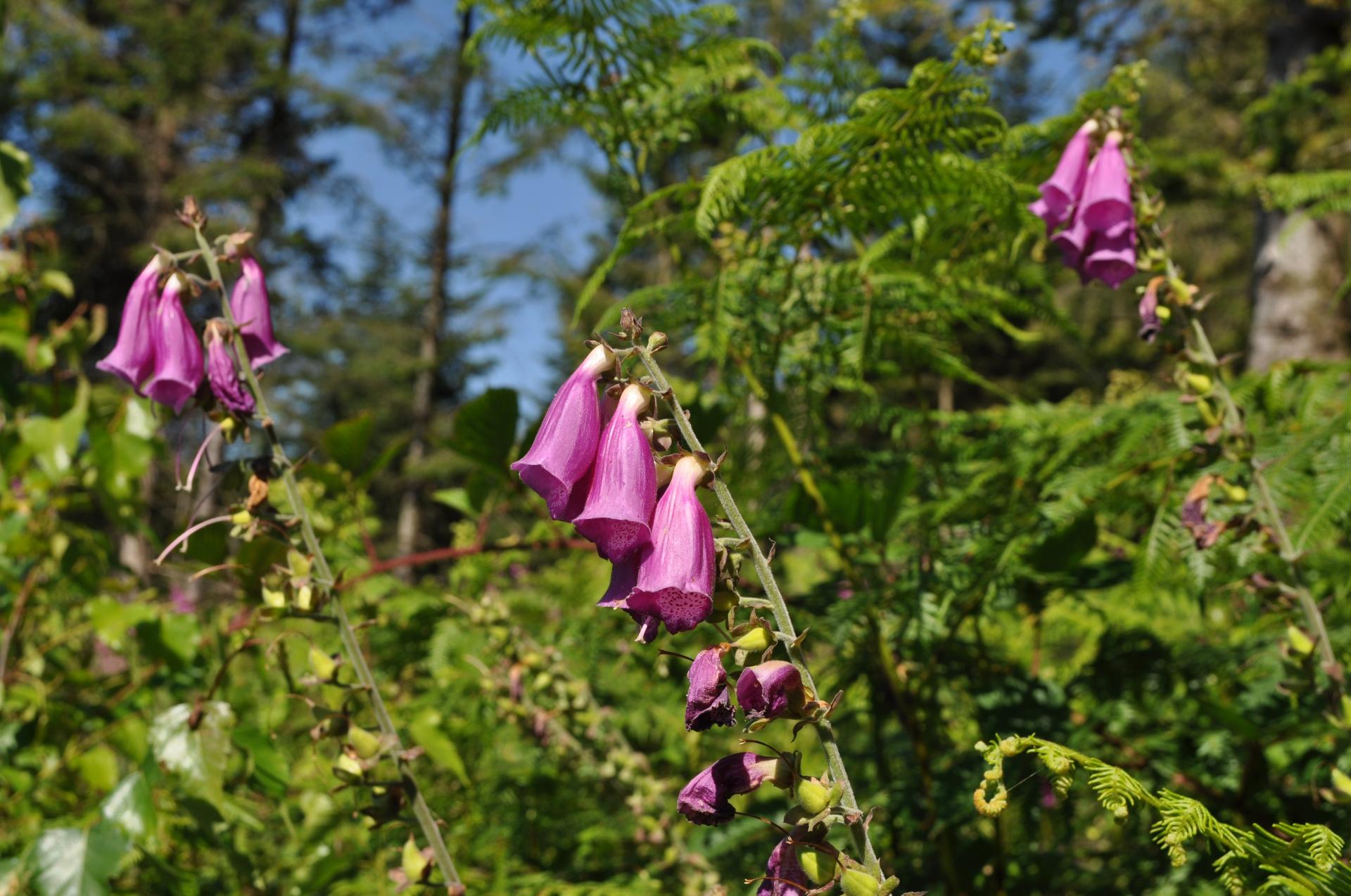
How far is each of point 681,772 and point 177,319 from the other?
1.79 m

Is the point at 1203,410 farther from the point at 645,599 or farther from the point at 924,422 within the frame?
the point at 645,599

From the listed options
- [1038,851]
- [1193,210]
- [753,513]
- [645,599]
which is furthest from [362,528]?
[1193,210]

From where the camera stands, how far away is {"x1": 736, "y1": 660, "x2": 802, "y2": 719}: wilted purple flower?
0.61 meters

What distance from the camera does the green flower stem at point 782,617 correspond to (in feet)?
2.04

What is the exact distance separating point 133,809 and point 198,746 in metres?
0.15

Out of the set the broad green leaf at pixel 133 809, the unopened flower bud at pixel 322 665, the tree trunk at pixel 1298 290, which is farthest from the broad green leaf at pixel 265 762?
the tree trunk at pixel 1298 290

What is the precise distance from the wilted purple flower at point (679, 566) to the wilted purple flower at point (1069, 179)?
0.88 m

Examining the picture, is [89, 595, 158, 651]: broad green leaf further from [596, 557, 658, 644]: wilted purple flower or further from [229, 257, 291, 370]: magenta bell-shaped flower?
[596, 557, 658, 644]: wilted purple flower

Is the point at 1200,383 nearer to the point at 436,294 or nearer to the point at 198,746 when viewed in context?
the point at 198,746

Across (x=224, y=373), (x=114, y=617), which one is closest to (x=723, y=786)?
(x=224, y=373)

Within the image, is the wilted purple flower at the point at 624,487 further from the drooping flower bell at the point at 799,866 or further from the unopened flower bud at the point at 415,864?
the unopened flower bud at the point at 415,864

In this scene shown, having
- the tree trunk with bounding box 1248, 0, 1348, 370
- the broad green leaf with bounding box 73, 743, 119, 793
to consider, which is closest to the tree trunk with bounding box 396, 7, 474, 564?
the tree trunk with bounding box 1248, 0, 1348, 370

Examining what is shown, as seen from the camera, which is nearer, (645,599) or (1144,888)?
(645,599)

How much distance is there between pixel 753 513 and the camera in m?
1.51
